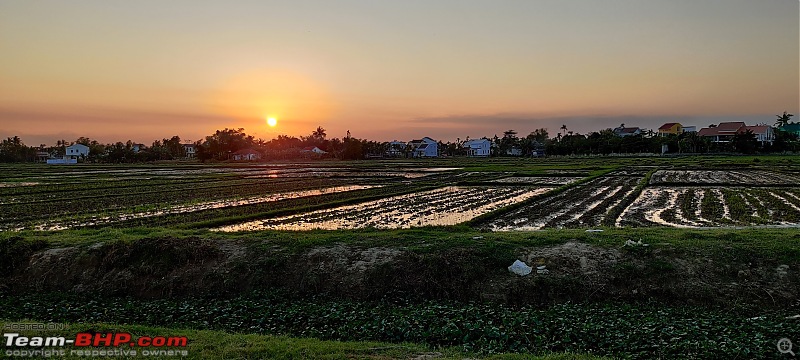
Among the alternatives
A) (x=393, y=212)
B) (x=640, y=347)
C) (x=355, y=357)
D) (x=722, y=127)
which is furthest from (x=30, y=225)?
(x=722, y=127)

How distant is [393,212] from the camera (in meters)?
19.7

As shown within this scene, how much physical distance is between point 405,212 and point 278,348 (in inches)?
529

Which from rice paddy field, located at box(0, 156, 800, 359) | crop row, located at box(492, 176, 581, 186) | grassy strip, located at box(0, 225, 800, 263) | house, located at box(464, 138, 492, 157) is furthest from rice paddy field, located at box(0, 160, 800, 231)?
house, located at box(464, 138, 492, 157)

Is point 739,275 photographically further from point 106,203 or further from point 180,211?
point 106,203

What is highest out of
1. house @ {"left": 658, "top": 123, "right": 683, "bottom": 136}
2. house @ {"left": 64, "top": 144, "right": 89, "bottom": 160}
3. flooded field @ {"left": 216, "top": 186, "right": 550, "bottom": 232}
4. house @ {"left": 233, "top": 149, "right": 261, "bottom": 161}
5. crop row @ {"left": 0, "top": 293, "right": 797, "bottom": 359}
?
house @ {"left": 658, "top": 123, "right": 683, "bottom": 136}

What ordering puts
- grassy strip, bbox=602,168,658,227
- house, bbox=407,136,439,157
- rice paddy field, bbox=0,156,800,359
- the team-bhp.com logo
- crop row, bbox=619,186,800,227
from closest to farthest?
1. the team-bhp.com logo
2. rice paddy field, bbox=0,156,800,359
3. crop row, bbox=619,186,800,227
4. grassy strip, bbox=602,168,658,227
5. house, bbox=407,136,439,157

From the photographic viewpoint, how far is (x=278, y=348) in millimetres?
6336

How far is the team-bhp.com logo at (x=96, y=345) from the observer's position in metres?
5.99

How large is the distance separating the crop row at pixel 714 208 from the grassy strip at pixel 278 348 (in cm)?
1187

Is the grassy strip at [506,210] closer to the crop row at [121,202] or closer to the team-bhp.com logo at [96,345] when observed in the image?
the team-bhp.com logo at [96,345]

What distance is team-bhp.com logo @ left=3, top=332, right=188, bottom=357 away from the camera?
5988 millimetres

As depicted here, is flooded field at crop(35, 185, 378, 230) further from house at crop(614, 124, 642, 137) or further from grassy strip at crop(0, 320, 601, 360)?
house at crop(614, 124, 642, 137)

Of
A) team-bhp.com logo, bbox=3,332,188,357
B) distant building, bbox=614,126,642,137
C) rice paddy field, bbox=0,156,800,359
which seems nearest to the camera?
team-bhp.com logo, bbox=3,332,188,357

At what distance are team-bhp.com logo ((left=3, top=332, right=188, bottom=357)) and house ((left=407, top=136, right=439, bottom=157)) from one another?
120958 mm
